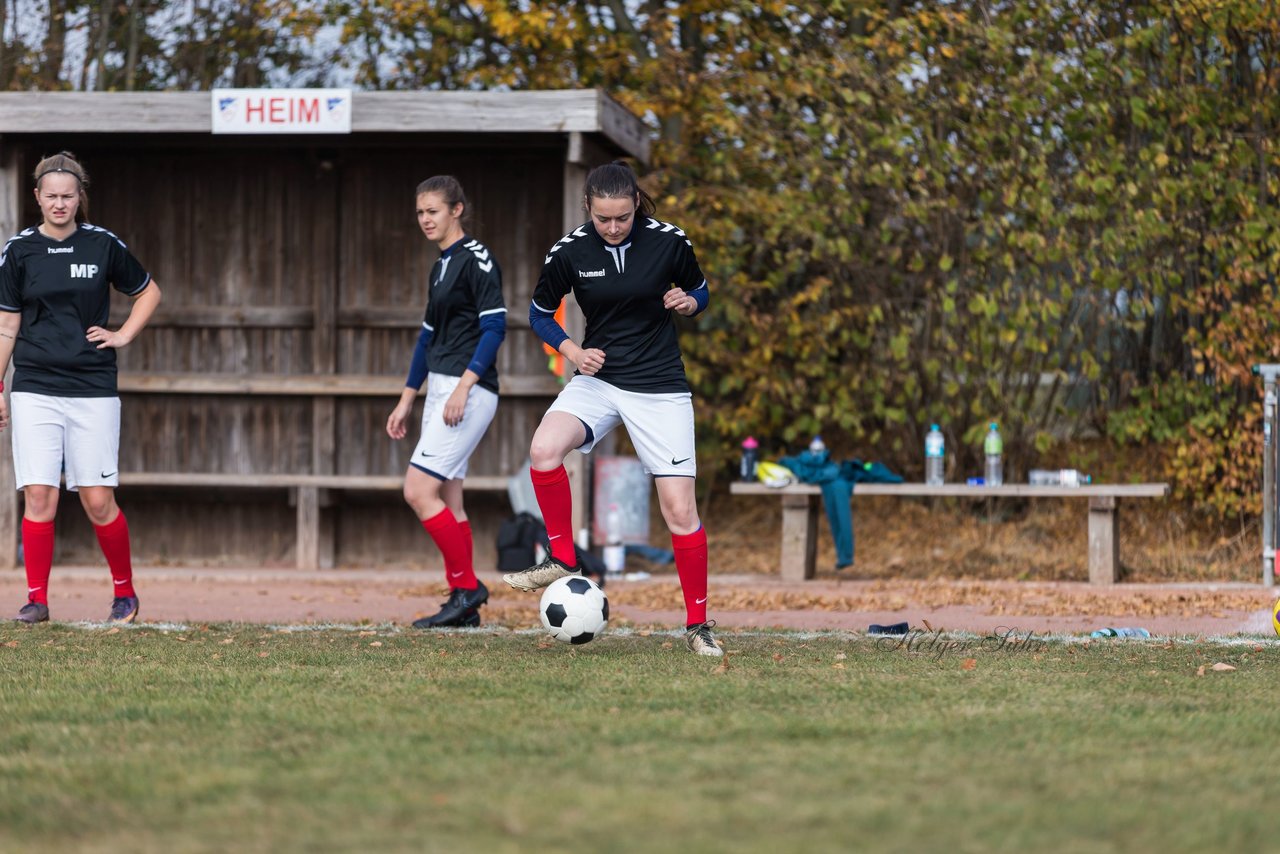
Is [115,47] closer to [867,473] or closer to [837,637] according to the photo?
[867,473]

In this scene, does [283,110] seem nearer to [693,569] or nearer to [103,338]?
Answer: [103,338]

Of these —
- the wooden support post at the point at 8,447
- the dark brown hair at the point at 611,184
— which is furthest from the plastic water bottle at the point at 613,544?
the dark brown hair at the point at 611,184

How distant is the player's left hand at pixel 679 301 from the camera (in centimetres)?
584

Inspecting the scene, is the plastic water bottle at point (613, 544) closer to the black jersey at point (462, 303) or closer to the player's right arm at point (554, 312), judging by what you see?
the black jersey at point (462, 303)

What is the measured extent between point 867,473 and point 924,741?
6426 mm

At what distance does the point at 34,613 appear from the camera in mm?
7223

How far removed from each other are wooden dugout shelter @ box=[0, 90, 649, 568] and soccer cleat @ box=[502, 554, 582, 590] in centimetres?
540

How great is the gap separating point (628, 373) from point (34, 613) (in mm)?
3072

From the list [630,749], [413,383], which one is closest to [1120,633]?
[413,383]

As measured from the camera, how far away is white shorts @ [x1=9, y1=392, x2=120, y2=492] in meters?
6.84

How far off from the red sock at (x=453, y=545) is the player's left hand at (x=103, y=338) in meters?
1.50

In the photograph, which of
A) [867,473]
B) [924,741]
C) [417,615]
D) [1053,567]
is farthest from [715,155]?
[924,741]

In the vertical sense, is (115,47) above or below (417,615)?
above

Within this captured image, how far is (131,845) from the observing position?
2.98 m
